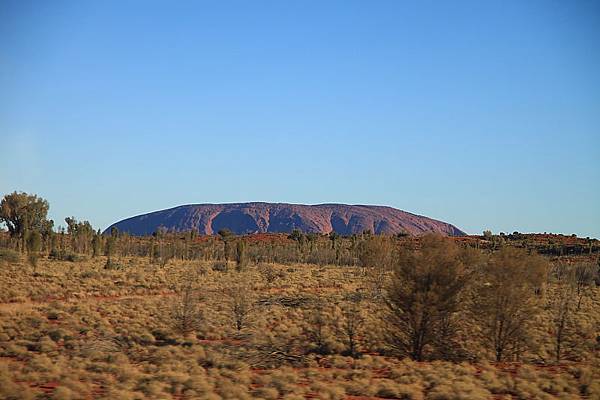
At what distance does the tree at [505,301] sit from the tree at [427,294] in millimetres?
797

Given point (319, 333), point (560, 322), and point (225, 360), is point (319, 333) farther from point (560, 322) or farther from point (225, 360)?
point (560, 322)

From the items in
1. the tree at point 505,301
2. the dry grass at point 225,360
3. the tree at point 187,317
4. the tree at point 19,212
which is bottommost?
the dry grass at point 225,360

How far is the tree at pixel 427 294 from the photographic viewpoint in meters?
20.2

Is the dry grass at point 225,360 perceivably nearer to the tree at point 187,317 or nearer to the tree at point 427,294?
the tree at point 187,317

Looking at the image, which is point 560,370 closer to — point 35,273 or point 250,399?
point 250,399

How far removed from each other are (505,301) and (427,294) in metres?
2.64

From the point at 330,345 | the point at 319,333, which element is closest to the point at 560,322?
the point at 330,345

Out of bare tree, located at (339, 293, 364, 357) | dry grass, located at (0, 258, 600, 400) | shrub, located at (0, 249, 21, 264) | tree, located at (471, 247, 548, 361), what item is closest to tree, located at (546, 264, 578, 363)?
dry grass, located at (0, 258, 600, 400)

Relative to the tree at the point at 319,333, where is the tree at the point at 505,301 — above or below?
above

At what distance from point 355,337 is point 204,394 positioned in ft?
35.0

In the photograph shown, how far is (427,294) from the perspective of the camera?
65.8 feet

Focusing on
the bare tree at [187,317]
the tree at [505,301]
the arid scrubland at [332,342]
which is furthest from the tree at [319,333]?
the tree at [505,301]

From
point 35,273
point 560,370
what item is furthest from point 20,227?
point 560,370

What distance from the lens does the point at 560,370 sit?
1888 cm
